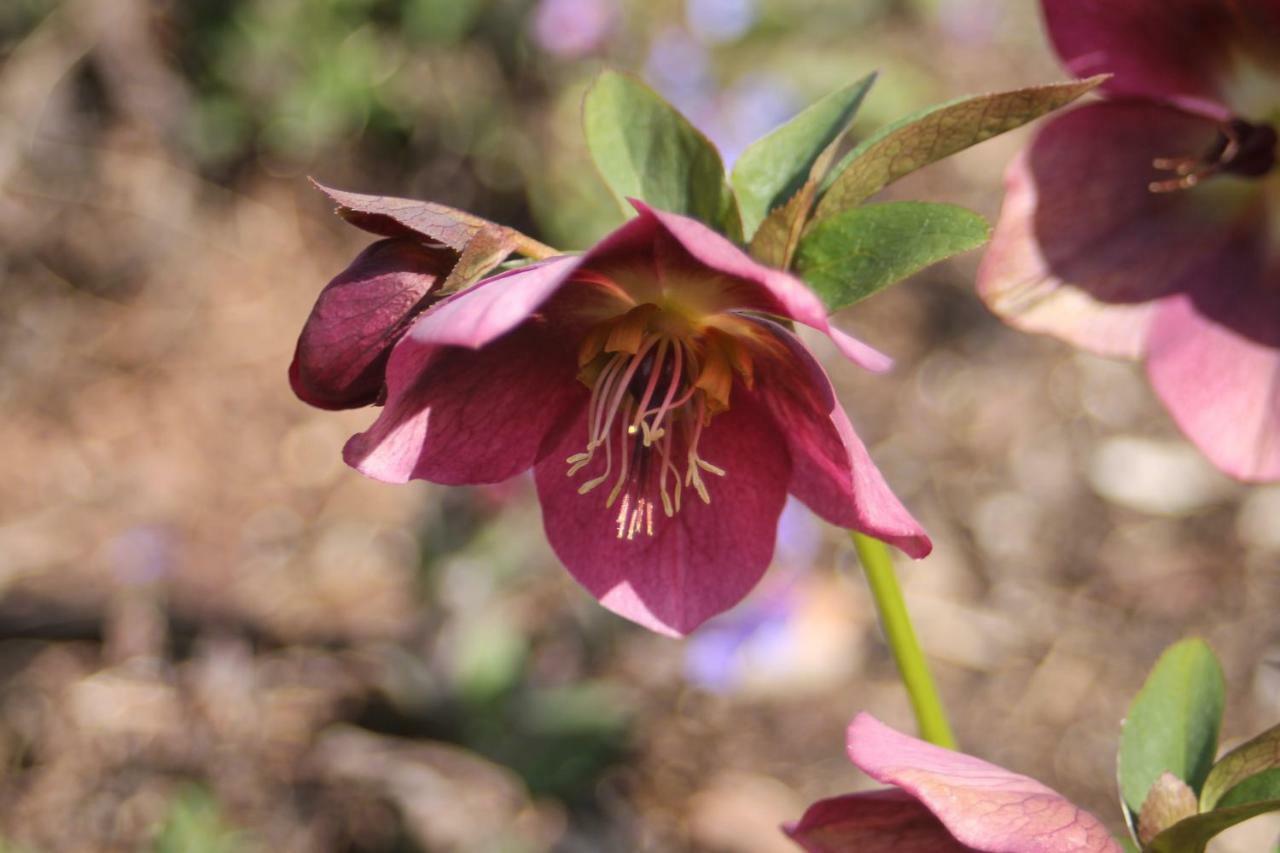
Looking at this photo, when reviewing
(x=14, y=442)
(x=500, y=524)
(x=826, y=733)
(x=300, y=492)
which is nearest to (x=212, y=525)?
(x=300, y=492)

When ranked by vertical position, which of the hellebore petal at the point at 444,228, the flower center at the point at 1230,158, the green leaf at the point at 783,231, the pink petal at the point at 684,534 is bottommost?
the pink petal at the point at 684,534

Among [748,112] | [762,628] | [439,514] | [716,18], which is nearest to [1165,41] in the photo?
[762,628]

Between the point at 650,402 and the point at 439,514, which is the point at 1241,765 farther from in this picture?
the point at 439,514

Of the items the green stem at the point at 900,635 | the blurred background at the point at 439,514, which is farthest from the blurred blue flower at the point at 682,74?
the green stem at the point at 900,635

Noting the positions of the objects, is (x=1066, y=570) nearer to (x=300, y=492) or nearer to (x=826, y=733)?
(x=826, y=733)

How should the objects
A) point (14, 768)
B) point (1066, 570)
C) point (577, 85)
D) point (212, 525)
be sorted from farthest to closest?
1. point (577, 85)
2. point (212, 525)
3. point (1066, 570)
4. point (14, 768)

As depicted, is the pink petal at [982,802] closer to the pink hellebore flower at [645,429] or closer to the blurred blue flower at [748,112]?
the pink hellebore flower at [645,429]
